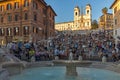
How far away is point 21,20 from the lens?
1794 inches

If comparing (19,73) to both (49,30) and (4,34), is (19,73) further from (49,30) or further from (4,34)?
(49,30)

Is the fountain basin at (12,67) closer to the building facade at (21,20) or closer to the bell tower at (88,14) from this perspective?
the building facade at (21,20)

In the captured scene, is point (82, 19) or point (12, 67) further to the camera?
point (82, 19)

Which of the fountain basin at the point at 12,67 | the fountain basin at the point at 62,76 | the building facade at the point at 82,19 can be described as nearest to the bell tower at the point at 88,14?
the building facade at the point at 82,19

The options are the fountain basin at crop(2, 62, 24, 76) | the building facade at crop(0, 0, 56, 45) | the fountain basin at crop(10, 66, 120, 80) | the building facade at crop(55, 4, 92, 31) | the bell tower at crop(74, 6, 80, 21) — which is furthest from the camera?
the bell tower at crop(74, 6, 80, 21)

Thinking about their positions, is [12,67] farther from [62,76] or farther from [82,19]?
[82,19]

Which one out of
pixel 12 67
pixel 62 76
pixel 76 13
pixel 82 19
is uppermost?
pixel 76 13

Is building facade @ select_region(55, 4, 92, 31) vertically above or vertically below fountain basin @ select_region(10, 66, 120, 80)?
above

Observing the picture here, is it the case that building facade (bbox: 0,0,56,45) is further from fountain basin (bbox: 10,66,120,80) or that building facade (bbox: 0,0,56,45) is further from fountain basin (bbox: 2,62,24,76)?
fountain basin (bbox: 2,62,24,76)

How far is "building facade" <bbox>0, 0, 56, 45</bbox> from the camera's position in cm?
4431

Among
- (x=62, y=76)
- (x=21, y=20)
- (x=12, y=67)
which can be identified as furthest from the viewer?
(x=21, y=20)

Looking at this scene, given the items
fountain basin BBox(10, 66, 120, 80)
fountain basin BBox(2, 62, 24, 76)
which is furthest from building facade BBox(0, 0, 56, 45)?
fountain basin BBox(2, 62, 24, 76)

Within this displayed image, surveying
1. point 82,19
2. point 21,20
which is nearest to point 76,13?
point 82,19

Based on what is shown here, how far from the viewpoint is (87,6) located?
12512 cm
